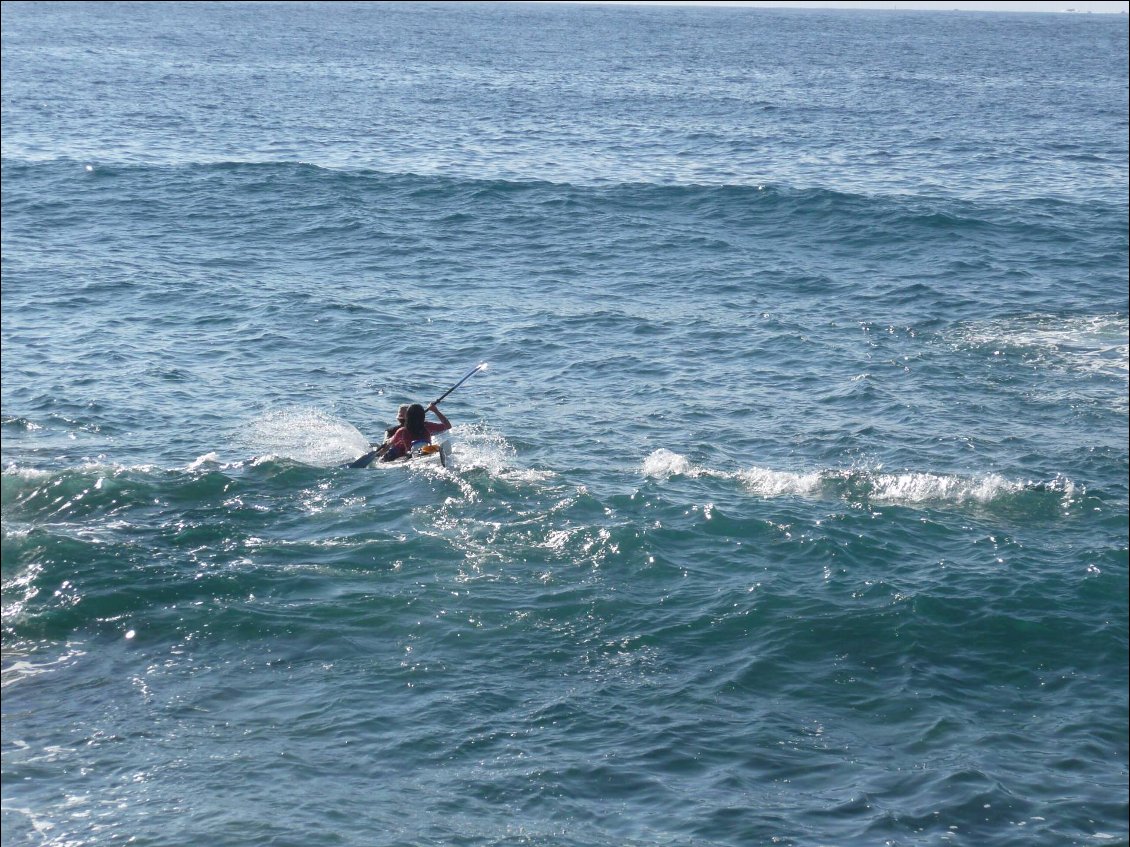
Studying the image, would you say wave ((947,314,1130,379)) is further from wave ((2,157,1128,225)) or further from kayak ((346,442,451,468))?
kayak ((346,442,451,468))

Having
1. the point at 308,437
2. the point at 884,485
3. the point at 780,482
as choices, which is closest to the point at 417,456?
the point at 308,437

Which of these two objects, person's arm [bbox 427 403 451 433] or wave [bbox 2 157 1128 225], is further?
wave [bbox 2 157 1128 225]

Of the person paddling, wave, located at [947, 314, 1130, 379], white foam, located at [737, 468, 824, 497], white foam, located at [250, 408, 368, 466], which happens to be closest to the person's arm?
the person paddling

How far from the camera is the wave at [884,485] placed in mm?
18500

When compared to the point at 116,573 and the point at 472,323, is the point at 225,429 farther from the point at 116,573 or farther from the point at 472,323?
the point at 472,323

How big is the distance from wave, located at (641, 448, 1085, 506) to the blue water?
10 centimetres

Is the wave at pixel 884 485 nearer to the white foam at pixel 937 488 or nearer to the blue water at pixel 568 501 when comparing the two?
the white foam at pixel 937 488

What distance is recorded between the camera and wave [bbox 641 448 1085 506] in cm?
1850

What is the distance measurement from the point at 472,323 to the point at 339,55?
218ft

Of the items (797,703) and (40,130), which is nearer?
(797,703)

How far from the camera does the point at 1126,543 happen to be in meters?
17.0

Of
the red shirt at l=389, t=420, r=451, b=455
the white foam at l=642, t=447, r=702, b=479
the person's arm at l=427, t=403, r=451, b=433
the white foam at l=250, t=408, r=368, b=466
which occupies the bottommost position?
the white foam at l=250, t=408, r=368, b=466

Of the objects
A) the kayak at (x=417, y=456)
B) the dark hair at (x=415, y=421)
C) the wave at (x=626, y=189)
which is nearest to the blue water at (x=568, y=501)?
the wave at (x=626, y=189)

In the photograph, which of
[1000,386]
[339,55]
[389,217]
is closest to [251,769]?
[1000,386]
